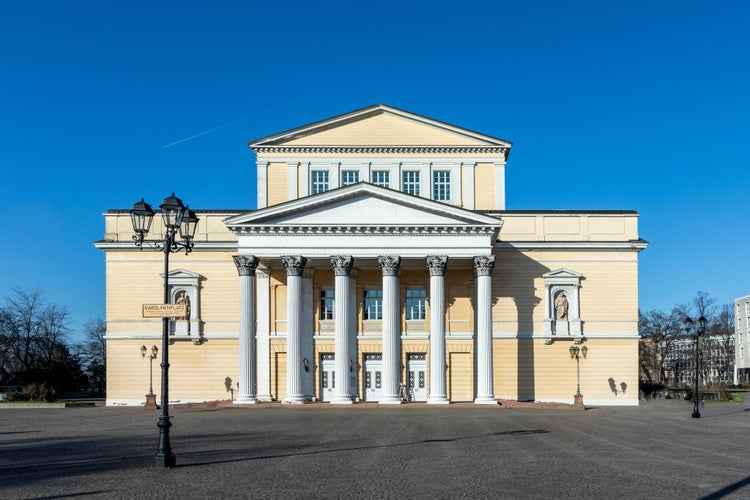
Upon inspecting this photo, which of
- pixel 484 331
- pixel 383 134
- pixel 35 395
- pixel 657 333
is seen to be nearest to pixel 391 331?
pixel 484 331

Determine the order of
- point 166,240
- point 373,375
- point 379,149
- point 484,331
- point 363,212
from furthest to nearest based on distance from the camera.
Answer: point 379,149 < point 373,375 < point 363,212 < point 484,331 < point 166,240

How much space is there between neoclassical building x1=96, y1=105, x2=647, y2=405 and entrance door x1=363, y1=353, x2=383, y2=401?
6 cm

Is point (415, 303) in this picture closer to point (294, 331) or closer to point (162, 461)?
point (294, 331)

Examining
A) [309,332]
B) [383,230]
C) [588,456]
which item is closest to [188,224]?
[588,456]

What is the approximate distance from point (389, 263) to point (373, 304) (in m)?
5.34

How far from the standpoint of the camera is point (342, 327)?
145 ft

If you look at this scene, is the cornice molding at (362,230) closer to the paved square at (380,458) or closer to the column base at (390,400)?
the column base at (390,400)

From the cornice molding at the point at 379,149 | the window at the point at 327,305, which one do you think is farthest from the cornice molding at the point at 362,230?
the cornice molding at the point at 379,149

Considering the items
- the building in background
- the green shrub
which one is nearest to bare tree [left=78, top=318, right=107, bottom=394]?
the green shrub

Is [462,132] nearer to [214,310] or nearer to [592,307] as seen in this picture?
[592,307]

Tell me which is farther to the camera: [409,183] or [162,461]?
[409,183]

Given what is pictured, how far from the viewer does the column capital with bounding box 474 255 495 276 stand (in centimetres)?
4419

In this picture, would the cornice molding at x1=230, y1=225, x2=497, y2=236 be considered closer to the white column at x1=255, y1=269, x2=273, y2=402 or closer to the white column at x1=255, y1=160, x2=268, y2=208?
the white column at x1=255, y1=269, x2=273, y2=402

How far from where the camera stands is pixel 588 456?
68.1 feet
